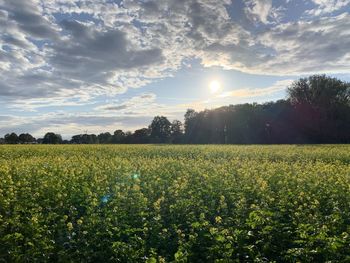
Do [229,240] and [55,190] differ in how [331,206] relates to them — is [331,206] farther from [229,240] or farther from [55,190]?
[55,190]

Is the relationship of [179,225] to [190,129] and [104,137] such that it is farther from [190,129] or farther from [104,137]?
[104,137]

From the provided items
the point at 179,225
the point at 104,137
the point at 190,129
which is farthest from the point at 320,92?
the point at 179,225

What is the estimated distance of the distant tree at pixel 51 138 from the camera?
107 meters

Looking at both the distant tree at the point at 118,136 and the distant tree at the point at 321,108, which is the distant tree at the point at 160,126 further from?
the distant tree at the point at 321,108

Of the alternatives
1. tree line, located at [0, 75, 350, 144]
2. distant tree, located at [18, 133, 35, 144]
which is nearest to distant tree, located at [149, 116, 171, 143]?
tree line, located at [0, 75, 350, 144]

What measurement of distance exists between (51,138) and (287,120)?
64.0 metres

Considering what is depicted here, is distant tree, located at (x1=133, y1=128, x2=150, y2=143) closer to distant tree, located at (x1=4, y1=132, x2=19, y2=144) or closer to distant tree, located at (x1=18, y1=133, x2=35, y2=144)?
distant tree, located at (x1=18, y1=133, x2=35, y2=144)

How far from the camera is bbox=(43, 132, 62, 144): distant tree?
352 feet

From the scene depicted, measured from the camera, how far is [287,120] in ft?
277

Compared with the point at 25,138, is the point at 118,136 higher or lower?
lower

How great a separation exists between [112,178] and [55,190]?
115 inches

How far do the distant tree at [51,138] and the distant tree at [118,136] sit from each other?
16.5 meters

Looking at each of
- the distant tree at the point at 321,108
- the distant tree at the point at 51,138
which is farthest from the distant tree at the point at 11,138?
the distant tree at the point at 321,108

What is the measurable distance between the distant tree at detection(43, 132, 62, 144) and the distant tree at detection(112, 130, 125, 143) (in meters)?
16.5
